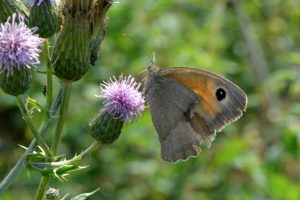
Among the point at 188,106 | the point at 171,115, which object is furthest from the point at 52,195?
the point at 188,106

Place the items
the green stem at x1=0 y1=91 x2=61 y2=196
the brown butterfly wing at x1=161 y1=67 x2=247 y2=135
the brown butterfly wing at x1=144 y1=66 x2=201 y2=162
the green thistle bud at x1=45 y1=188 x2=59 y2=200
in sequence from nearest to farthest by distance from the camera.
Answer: the green stem at x1=0 y1=91 x2=61 y2=196, the green thistle bud at x1=45 y1=188 x2=59 y2=200, the brown butterfly wing at x1=161 y1=67 x2=247 y2=135, the brown butterfly wing at x1=144 y1=66 x2=201 y2=162

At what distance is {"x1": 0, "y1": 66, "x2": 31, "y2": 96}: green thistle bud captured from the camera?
3762mm

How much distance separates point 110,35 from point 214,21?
3.79 feet

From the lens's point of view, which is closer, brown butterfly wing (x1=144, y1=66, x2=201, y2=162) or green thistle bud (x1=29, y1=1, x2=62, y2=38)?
green thistle bud (x1=29, y1=1, x2=62, y2=38)

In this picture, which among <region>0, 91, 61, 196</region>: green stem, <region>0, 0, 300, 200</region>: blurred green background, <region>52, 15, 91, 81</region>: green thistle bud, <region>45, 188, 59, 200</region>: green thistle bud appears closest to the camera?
<region>0, 91, 61, 196</region>: green stem

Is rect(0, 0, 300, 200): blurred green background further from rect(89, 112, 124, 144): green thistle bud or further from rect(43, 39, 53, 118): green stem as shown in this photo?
rect(43, 39, 53, 118): green stem

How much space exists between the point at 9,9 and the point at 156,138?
9.27ft

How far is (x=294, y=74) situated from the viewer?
602 centimetres

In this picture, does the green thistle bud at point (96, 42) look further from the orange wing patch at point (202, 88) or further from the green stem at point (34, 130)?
the orange wing patch at point (202, 88)

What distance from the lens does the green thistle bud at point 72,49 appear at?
387cm

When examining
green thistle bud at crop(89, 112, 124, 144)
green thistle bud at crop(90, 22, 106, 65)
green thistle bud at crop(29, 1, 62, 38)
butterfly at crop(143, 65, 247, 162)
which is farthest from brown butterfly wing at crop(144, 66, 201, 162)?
green thistle bud at crop(29, 1, 62, 38)

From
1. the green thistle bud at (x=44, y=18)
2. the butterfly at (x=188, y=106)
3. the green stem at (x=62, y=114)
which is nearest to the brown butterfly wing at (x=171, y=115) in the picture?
the butterfly at (x=188, y=106)

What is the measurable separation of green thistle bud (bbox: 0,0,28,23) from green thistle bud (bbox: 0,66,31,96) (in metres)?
0.34

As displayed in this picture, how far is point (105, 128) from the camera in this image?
421cm
